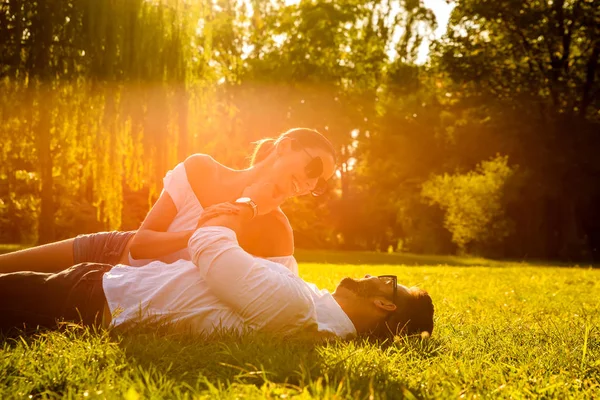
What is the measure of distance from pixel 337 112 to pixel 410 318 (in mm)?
35272

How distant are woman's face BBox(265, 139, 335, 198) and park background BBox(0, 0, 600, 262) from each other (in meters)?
1.90

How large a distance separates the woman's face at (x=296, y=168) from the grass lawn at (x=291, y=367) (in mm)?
1095

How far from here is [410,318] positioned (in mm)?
4051

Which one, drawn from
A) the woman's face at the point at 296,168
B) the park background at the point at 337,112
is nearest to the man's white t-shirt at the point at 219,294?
the woman's face at the point at 296,168

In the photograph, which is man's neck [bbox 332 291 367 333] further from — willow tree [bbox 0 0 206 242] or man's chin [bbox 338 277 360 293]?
willow tree [bbox 0 0 206 242]

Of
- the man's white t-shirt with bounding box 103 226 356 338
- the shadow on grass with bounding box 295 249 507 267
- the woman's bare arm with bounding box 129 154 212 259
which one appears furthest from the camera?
the shadow on grass with bounding box 295 249 507 267

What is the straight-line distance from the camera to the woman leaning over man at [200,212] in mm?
4297

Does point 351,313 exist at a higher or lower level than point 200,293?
lower

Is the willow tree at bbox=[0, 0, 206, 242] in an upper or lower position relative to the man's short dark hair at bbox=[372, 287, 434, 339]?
upper

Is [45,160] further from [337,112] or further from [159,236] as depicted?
[337,112]

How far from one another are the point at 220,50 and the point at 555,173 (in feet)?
61.4

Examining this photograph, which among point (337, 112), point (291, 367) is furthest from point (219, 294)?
point (337, 112)

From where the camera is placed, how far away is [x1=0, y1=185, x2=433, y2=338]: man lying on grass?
3.38 m

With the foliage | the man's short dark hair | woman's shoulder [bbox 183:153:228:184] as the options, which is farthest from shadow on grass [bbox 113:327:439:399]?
the foliage
